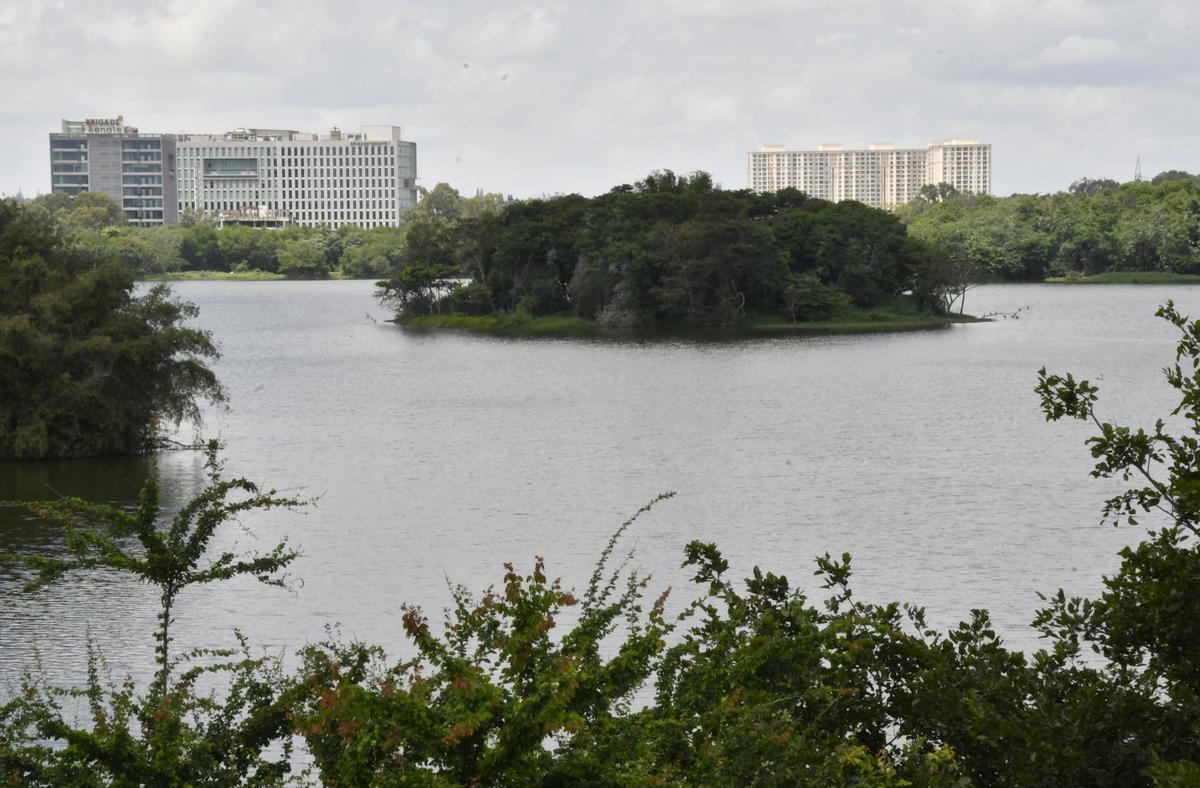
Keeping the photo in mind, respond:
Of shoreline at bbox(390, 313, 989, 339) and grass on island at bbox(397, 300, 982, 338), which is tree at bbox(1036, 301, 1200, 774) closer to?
shoreline at bbox(390, 313, 989, 339)

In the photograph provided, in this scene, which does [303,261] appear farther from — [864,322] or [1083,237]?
[864,322]

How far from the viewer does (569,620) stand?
2169 centimetres

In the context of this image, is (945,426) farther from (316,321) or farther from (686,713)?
(316,321)

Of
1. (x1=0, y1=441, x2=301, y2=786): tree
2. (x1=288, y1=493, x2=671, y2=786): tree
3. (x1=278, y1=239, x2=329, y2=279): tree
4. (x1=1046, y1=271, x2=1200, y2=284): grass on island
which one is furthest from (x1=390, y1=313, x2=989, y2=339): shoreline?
(x1=278, y1=239, x2=329, y2=279): tree

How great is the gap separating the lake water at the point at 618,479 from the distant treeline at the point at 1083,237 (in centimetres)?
6168

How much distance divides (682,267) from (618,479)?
168ft

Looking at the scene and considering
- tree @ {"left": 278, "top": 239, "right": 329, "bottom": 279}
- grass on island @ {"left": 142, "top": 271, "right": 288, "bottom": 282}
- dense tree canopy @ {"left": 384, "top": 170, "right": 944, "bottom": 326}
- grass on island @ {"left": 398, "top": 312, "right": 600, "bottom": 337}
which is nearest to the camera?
dense tree canopy @ {"left": 384, "top": 170, "right": 944, "bottom": 326}

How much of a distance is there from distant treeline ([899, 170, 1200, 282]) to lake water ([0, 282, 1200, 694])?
2428 inches

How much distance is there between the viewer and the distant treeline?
129 metres

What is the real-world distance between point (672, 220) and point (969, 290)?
4852 centimetres

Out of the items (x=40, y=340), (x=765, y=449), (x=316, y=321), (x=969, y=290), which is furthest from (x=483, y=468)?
(x=969, y=290)

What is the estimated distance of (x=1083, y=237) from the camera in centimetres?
13212

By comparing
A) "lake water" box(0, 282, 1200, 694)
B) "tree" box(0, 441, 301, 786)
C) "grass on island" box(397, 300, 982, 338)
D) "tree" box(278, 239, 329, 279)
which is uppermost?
"tree" box(278, 239, 329, 279)

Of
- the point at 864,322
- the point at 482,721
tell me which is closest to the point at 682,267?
the point at 864,322
